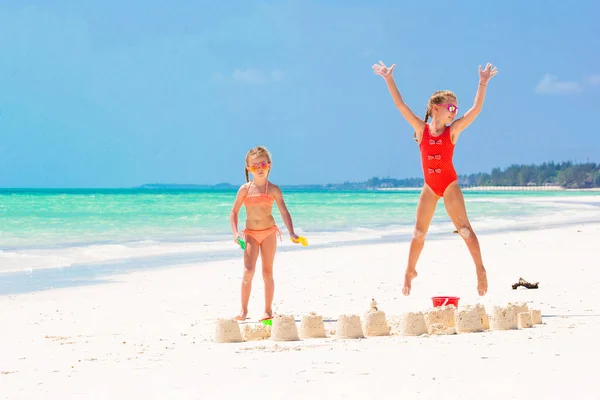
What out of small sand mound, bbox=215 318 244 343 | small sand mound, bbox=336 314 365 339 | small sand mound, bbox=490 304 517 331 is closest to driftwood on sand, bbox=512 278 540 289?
small sand mound, bbox=490 304 517 331

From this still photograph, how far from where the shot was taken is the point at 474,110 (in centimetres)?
720

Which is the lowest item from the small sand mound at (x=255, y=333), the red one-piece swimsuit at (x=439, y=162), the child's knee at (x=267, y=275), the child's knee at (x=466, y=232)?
the small sand mound at (x=255, y=333)

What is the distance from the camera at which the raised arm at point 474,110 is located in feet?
23.6

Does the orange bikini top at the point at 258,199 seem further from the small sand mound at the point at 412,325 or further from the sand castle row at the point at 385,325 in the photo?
the small sand mound at the point at 412,325

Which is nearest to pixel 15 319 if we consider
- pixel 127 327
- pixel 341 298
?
pixel 127 327

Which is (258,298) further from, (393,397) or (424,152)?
(393,397)

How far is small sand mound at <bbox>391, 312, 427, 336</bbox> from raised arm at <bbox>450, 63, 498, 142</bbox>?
5.67 feet

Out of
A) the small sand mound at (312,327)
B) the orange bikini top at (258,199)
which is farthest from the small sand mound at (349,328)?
the orange bikini top at (258,199)

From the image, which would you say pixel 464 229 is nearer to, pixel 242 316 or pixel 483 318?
pixel 483 318

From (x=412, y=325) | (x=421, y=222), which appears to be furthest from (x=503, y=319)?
(x=421, y=222)

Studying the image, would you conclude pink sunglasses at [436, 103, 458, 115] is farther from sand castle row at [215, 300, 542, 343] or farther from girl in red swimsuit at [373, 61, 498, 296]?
sand castle row at [215, 300, 542, 343]

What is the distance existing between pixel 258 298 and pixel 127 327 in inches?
90.4

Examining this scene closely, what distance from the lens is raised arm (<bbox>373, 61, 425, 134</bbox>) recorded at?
289 inches

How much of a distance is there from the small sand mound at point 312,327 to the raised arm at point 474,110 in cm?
205
